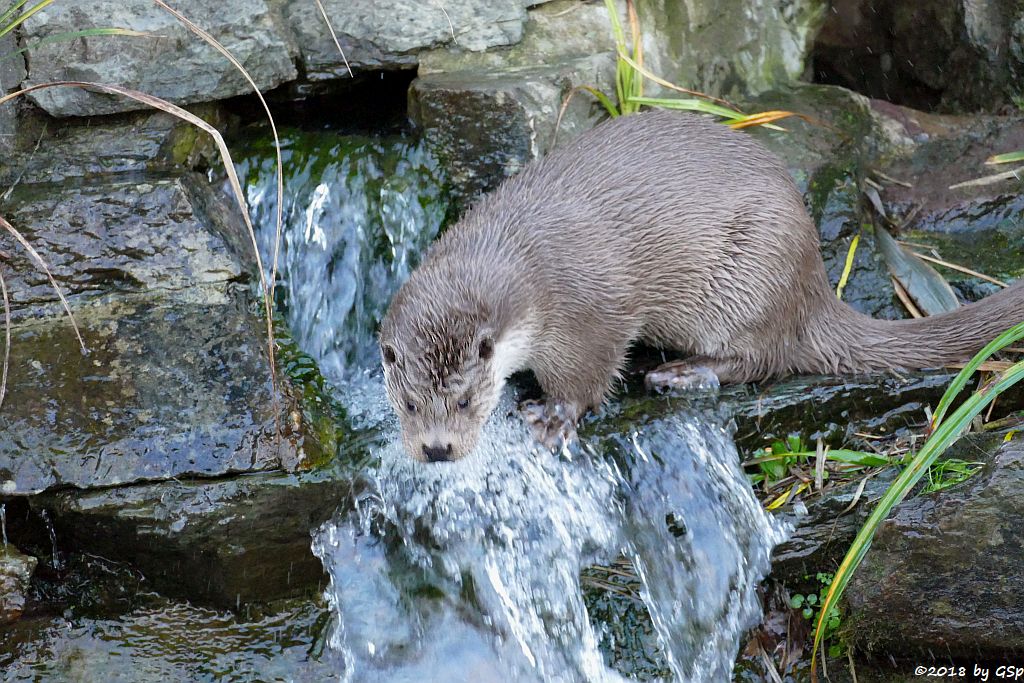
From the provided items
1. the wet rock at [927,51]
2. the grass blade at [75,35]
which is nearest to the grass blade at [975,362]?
the wet rock at [927,51]

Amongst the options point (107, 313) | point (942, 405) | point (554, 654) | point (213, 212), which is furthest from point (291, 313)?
point (942, 405)

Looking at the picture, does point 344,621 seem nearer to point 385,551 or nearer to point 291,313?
point 385,551

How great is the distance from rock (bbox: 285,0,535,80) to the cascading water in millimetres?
1165

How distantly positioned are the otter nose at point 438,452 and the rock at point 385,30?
1332 millimetres

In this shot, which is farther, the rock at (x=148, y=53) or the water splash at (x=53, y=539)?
the rock at (x=148, y=53)

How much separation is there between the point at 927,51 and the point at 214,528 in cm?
304

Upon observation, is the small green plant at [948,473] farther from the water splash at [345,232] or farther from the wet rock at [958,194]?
the water splash at [345,232]

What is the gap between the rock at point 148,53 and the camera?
3.01 metres

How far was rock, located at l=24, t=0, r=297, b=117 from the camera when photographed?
301cm

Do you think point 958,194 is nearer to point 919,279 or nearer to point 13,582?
point 919,279

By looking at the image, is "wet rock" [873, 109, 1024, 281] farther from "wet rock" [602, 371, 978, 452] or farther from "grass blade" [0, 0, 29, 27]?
"grass blade" [0, 0, 29, 27]

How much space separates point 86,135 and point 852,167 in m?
2.31

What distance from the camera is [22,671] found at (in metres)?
2.47

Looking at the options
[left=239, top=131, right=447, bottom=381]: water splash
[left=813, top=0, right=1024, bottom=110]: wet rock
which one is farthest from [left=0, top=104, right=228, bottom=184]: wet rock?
[left=813, top=0, right=1024, bottom=110]: wet rock
